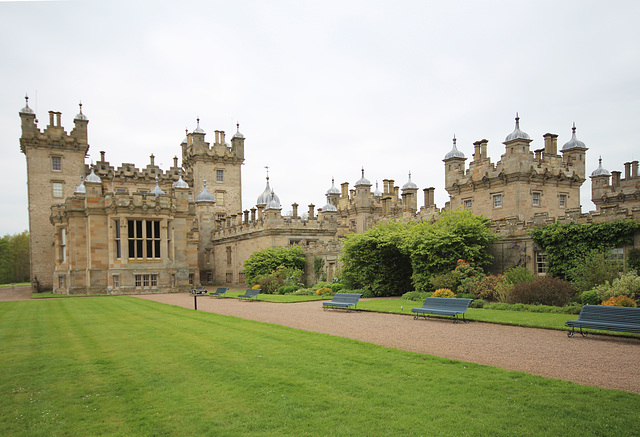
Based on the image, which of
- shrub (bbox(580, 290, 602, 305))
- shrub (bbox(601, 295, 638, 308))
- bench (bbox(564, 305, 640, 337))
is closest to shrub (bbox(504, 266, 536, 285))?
shrub (bbox(580, 290, 602, 305))

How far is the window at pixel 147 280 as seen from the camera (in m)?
33.2

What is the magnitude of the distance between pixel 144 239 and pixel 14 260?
46.3 meters

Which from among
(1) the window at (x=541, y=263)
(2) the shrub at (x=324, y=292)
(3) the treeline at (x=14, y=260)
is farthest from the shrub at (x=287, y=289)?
(3) the treeline at (x=14, y=260)

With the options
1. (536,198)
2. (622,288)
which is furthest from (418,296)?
(536,198)

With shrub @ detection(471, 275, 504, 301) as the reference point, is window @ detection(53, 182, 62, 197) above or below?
above

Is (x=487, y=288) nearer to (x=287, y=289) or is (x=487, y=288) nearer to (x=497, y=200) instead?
(x=287, y=289)

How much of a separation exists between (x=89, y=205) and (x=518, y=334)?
2972 centimetres

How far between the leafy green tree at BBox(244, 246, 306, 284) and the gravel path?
16.3m

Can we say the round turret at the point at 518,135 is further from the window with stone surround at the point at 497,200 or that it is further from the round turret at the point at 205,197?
the round turret at the point at 205,197

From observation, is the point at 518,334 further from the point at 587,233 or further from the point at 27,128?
the point at 27,128

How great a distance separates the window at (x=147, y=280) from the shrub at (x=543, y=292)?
964 inches

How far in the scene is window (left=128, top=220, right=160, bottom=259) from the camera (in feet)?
110

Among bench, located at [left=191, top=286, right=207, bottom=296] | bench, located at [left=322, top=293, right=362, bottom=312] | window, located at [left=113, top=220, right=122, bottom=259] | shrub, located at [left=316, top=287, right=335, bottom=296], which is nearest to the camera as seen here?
bench, located at [left=322, top=293, right=362, bottom=312]

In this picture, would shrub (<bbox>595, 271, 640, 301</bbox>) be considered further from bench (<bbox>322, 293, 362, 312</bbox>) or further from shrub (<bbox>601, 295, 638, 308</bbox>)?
bench (<bbox>322, 293, 362, 312</bbox>)
